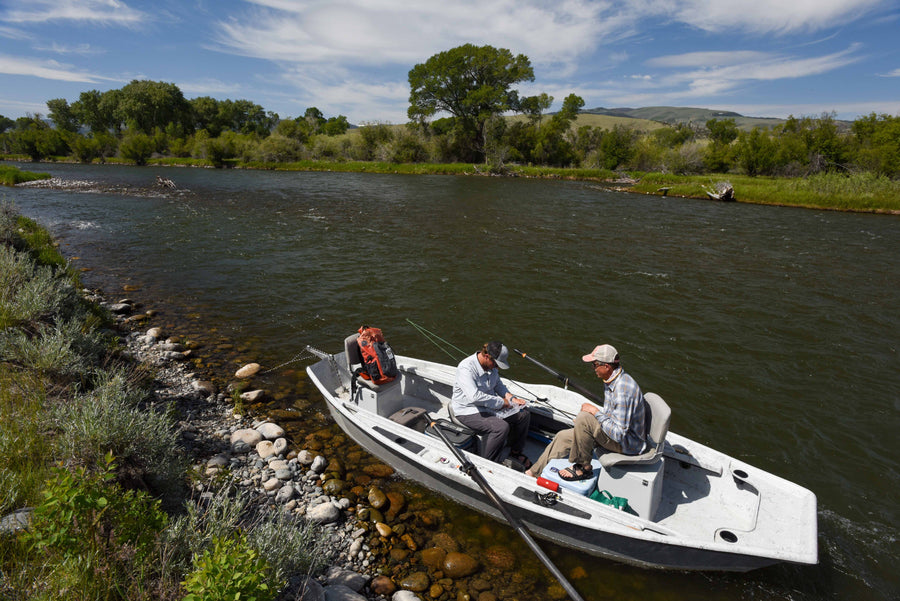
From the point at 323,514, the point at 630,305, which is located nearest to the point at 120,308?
the point at 323,514

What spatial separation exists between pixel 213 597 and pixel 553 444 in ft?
16.1

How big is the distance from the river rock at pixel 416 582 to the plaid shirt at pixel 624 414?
313cm

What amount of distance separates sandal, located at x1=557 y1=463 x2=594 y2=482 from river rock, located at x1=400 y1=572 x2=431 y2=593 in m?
2.32

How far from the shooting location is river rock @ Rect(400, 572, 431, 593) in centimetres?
569

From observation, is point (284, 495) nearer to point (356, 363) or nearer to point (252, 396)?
point (356, 363)

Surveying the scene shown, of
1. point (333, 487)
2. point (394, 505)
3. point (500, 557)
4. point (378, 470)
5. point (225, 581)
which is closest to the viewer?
point (225, 581)

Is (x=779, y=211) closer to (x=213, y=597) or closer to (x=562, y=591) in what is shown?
(x=562, y=591)

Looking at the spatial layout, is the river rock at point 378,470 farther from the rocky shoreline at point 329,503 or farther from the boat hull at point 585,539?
the boat hull at point 585,539

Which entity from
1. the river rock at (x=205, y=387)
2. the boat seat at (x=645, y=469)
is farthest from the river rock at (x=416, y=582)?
the river rock at (x=205, y=387)

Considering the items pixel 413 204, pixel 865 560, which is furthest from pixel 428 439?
pixel 413 204

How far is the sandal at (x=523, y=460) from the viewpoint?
7.24m

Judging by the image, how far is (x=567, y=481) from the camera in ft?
20.9

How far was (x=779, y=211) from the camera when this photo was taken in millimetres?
34281

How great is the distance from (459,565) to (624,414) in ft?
10.0
